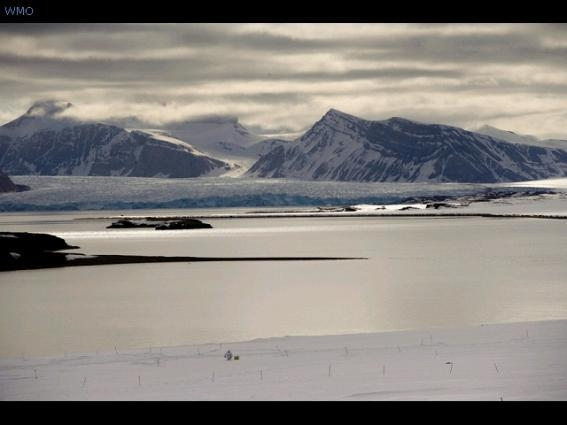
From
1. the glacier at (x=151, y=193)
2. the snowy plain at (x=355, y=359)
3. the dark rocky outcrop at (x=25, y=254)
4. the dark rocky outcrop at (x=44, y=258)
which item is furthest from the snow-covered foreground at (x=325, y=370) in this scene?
the glacier at (x=151, y=193)

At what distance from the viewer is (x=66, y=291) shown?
31.7 m

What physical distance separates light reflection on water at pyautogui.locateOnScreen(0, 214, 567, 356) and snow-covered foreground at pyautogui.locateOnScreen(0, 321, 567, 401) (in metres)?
4.22

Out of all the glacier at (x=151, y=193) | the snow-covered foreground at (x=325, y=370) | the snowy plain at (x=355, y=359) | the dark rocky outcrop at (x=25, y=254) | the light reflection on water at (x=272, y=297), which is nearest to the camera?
the snow-covered foreground at (x=325, y=370)

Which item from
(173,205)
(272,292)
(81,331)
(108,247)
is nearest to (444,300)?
(272,292)

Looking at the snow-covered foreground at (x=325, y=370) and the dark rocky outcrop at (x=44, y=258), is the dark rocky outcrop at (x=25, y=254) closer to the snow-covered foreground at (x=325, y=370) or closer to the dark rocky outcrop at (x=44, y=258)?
the dark rocky outcrop at (x=44, y=258)

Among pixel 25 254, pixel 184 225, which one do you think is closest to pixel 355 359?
pixel 25 254

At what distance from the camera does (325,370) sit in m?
13.3

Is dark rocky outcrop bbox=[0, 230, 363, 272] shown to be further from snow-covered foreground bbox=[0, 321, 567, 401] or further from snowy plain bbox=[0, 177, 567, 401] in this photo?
snow-covered foreground bbox=[0, 321, 567, 401]

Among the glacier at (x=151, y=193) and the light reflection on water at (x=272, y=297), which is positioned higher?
the light reflection on water at (x=272, y=297)

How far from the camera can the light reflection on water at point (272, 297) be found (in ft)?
69.7

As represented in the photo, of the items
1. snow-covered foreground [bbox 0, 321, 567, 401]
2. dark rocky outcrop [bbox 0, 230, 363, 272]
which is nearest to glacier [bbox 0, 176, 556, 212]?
dark rocky outcrop [bbox 0, 230, 363, 272]

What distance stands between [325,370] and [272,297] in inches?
614

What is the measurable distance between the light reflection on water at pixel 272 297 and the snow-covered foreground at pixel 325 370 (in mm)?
4221
